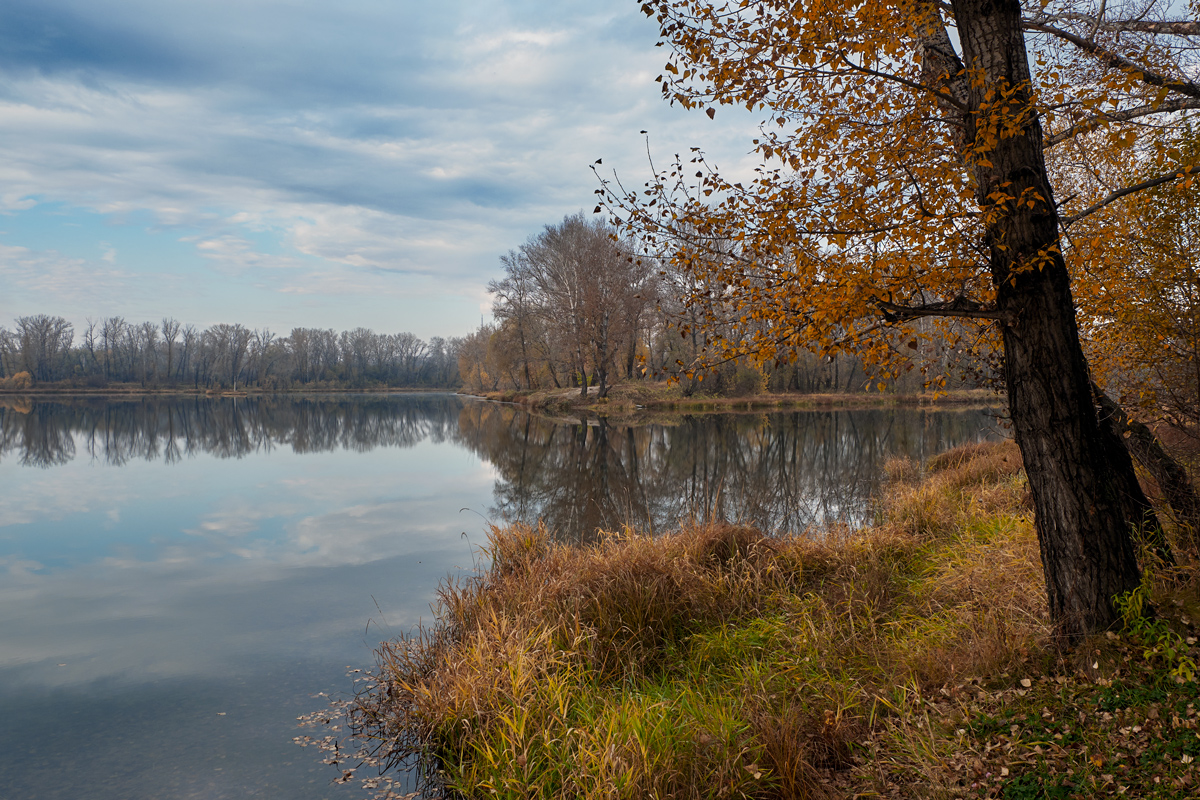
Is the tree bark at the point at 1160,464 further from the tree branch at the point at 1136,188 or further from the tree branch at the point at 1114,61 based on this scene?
the tree branch at the point at 1114,61

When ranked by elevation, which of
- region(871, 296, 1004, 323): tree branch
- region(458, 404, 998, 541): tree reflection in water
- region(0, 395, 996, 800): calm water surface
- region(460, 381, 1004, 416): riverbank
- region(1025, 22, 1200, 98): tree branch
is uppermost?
region(1025, 22, 1200, 98): tree branch

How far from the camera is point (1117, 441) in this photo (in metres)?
5.42

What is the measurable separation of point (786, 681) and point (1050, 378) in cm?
291

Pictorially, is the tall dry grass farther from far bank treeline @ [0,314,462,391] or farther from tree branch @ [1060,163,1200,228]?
far bank treeline @ [0,314,462,391]

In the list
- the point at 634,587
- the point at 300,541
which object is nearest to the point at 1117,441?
the point at 634,587

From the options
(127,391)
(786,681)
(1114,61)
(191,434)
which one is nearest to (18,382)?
(127,391)

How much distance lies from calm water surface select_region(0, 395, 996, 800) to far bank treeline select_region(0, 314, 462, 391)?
84474 millimetres

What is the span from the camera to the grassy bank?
3947 millimetres

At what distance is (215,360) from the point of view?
4333 inches

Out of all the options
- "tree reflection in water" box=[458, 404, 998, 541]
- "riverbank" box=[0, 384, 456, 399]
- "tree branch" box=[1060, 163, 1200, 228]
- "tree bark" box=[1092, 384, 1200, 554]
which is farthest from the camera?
"riverbank" box=[0, 384, 456, 399]

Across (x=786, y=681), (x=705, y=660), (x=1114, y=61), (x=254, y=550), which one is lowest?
(x=254, y=550)

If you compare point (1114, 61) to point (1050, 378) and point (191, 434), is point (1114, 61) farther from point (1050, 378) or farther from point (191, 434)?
point (191, 434)

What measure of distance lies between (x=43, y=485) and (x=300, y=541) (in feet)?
36.3

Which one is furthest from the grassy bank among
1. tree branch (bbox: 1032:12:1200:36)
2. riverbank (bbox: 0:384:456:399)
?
riverbank (bbox: 0:384:456:399)
